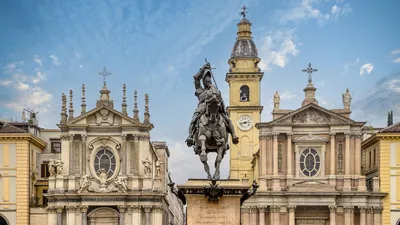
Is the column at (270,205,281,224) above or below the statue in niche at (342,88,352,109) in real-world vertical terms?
below

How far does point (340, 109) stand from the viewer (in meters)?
76.4

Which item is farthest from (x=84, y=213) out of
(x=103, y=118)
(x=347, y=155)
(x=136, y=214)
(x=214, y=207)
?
(x=214, y=207)

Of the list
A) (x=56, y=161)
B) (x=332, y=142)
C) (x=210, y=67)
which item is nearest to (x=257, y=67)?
(x=332, y=142)

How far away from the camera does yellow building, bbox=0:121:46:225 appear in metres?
71.9

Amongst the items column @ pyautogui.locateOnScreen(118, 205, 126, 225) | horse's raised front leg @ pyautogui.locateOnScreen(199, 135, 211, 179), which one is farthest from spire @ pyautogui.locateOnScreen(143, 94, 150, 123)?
horse's raised front leg @ pyautogui.locateOnScreen(199, 135, 211, 179)

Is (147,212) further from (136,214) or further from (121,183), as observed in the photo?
(121,183)

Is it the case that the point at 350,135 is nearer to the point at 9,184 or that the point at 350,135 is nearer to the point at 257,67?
the point at 257,67

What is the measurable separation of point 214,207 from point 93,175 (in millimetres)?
52436

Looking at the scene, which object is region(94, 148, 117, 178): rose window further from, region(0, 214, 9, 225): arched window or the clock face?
the clock face

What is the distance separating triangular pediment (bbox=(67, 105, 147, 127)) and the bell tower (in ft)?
53.4

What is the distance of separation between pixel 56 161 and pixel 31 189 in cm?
420

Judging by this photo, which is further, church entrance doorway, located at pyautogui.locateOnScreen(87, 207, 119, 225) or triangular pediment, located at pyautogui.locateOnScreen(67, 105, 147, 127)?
triangular pediment, located at pyautogui.locateOnScreen(67, 105, 147, 127)

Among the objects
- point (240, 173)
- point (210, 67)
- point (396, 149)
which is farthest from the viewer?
point (240, 173)

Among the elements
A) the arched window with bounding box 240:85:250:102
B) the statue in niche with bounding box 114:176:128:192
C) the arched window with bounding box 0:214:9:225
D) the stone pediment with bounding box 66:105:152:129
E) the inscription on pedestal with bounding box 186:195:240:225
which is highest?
the arched window with bounding box 240:85:250:102
